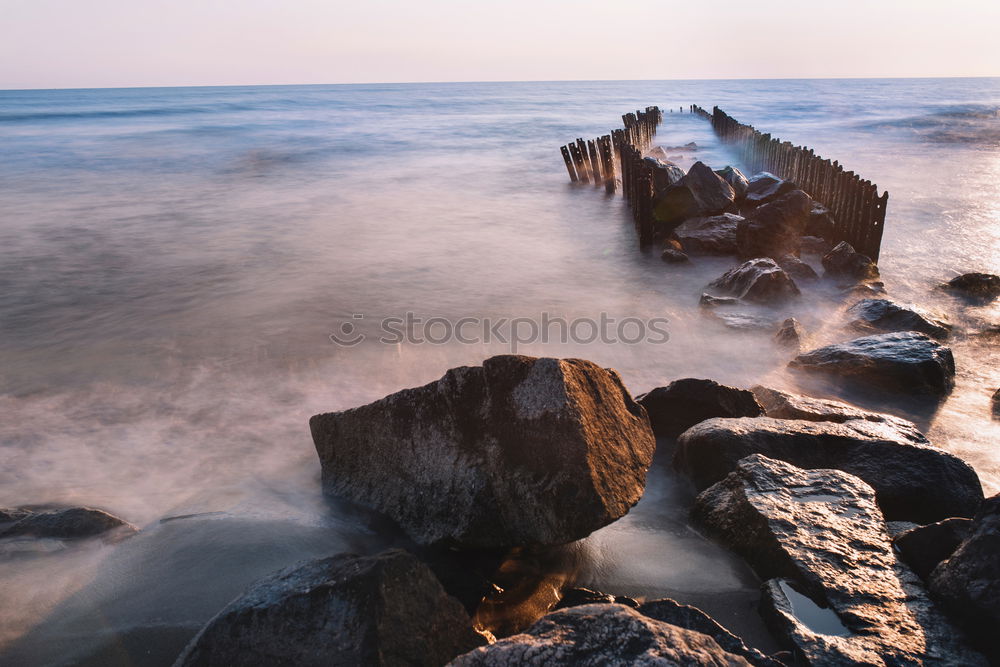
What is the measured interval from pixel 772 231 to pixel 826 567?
272 inches

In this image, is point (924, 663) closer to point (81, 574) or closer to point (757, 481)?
point (757, 481)

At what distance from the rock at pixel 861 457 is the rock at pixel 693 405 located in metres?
0.35

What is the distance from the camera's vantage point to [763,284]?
22.8 feet

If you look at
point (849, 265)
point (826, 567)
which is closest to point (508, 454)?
point (826, 567)

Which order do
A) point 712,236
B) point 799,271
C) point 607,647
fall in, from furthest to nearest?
point 712,236
point 799,271
point 607,647

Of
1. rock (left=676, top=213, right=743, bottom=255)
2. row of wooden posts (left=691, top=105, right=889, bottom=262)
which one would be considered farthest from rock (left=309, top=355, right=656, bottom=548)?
row of wooden posts (left=691, top=105, right=889, bottom=262)

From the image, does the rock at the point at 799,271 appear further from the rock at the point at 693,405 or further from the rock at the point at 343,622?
the rock at the point at 343,622

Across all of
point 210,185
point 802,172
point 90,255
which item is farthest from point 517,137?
point 90,255

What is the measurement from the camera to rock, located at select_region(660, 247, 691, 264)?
28.6 ft

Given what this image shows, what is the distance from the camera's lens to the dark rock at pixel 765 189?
9953mm

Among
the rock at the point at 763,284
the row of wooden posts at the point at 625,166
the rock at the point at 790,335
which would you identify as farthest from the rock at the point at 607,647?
the row of wooden posts at the point at 625,166

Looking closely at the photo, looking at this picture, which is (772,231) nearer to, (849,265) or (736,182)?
(849,265)

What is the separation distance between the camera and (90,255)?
984 centimetres

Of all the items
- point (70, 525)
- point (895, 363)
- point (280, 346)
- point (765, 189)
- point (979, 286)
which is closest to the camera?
point (70, 525)
